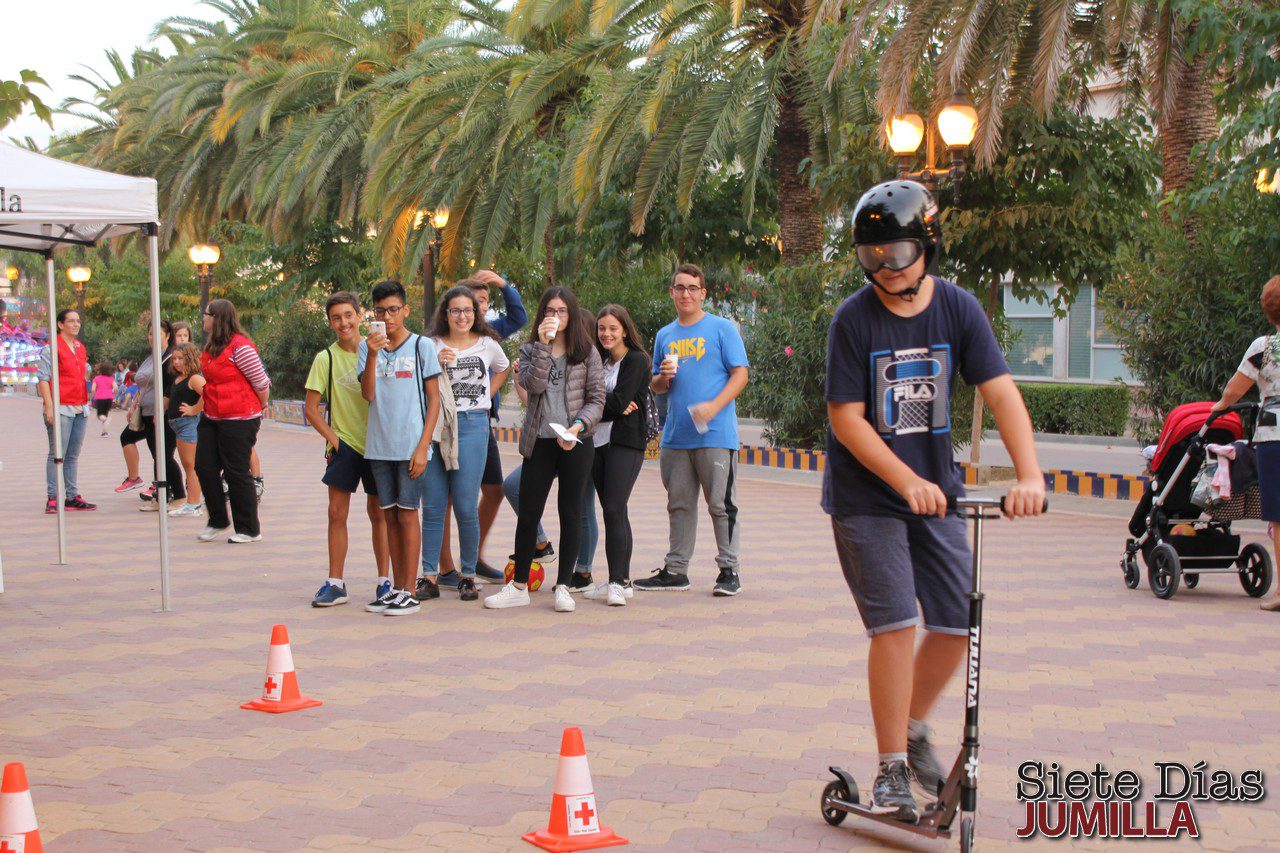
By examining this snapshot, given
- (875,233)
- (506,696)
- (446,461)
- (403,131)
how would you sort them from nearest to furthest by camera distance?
1. (875,233)
2. (506,696)
3. (446,461)
4. (403,131)

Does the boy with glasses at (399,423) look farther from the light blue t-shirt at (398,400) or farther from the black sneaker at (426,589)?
the black sneaker at (426,589)

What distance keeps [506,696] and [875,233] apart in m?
2.98

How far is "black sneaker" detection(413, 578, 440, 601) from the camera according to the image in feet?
27.3

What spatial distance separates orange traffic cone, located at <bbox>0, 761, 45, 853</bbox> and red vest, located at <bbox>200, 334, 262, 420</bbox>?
7.27 meters

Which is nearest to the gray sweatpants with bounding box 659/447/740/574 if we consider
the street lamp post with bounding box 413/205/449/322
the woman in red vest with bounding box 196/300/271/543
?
the woman in red vest with bounding box 196/300/271/543

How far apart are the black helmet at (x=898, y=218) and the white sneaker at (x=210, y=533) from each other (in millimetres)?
8616

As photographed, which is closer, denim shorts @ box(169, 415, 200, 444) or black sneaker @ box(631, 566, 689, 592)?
black sneaker @ box(631, 566, 689, 592)

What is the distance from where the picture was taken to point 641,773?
4855 millimetres

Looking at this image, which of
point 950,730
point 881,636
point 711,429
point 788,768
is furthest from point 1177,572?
point 881,636

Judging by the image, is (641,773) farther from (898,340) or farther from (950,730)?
(898,340)

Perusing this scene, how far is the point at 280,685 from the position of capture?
5.78 m

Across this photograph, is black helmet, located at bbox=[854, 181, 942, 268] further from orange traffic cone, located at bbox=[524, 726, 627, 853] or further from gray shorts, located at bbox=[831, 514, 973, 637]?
orange traffic cone, located at bbox=[524, 726, 627, 853]

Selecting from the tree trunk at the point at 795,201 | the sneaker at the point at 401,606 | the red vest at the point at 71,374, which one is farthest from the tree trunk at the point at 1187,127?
the red vest at the point at 71,374

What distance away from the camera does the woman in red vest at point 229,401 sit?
1070cm
